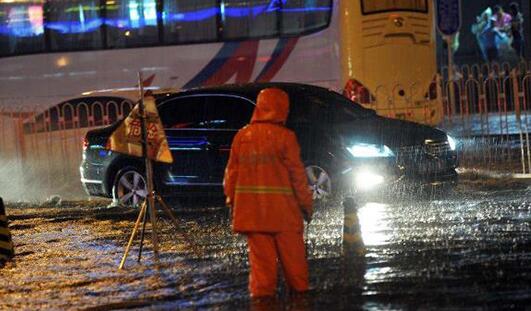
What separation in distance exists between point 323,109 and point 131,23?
8.14 m

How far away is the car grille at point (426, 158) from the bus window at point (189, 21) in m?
7.83

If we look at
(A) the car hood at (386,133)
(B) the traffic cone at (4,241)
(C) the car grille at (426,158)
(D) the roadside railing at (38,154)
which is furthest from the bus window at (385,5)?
(B) the traffic cone at (4,241)

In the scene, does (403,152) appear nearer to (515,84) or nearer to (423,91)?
(515,84)

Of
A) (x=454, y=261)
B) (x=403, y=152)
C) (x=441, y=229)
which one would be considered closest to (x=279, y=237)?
(x=454, y=261)

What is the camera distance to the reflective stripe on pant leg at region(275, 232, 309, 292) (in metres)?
7.93

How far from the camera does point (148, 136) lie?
34.2 ft

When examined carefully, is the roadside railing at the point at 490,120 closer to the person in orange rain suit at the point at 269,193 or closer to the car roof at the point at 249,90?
the car roof at the point at 249,90

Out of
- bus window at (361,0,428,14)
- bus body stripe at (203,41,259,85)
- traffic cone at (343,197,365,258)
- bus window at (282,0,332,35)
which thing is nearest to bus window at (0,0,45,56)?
bus body stripe at (203,41,259,85)

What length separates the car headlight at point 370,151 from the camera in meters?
13.4

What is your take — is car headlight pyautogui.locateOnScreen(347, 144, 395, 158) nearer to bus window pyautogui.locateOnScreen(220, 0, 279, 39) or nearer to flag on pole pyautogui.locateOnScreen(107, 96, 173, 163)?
flag on pole pyautogui.locateOnScreen(107, 96, 173, 163)

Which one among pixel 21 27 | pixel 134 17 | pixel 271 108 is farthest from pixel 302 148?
pixel 21 27

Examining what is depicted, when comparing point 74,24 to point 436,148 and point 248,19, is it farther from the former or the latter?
point 436,148

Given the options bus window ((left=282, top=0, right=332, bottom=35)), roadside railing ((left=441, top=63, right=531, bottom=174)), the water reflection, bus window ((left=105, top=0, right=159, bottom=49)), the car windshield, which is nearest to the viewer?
the water reflection

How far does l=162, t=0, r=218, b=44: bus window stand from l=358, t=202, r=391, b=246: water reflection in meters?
7.98
